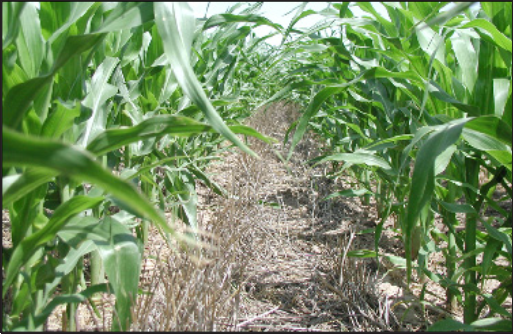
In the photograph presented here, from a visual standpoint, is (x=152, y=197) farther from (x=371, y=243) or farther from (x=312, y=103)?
(x=371, y=243)

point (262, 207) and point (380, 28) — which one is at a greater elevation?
point (380, 28)

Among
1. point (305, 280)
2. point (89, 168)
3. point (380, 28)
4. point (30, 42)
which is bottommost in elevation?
point (305, 280)

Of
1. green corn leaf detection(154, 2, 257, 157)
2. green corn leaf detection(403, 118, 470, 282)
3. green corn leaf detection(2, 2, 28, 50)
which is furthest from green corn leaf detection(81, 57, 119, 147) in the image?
green corn leaf detection(403, 118, 470, 282)

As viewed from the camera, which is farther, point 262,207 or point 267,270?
point 262,207

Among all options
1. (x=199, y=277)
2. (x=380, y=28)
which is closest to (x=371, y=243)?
(x=380, y=28)

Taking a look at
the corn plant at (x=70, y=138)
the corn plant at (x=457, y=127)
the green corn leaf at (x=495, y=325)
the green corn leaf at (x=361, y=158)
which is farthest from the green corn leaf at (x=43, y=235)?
the green corn leaf at (x=495, y=325)

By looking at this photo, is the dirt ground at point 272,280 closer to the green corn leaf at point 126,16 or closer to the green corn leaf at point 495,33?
the green corn leaf at point 126,16

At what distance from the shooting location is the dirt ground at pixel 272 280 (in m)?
1.08

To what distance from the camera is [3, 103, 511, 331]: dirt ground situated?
108cm

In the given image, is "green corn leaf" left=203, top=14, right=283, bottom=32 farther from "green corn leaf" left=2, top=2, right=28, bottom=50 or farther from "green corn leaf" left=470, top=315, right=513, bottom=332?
"green corn leaf" left=470, top=315, right=513, bottom=332

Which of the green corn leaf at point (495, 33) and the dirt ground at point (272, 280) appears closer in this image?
the green corn leaf at point (495, 33)

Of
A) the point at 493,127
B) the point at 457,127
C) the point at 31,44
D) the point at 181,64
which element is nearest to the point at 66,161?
the point at 181,64

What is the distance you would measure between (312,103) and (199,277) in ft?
1.67

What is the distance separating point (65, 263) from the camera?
925 mm
